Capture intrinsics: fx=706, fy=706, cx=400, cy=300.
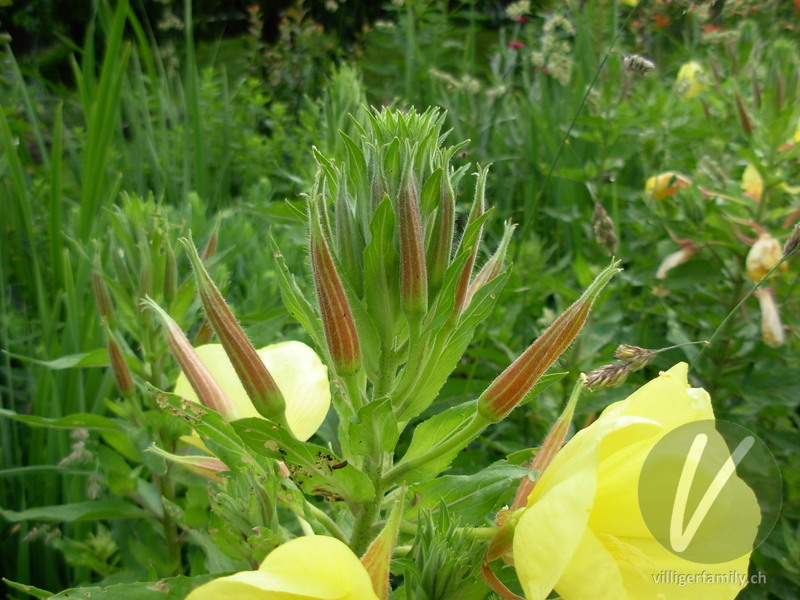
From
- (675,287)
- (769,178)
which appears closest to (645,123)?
(769,178)

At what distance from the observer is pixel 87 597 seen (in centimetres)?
62

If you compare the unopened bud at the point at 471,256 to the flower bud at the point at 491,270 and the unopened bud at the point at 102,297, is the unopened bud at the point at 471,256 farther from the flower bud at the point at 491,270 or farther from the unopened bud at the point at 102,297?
the unopened bud at the point at 102,297

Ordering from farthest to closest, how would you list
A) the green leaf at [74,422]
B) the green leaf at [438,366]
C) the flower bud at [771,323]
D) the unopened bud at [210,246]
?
1. the flower bud at [771,323]
2. the unopened bud at [210,246]
3. the green leaf at [74,422]
4. the green leaf at [438,366]

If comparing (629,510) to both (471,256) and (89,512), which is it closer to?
(471,256)

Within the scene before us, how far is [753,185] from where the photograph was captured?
1.82 metres

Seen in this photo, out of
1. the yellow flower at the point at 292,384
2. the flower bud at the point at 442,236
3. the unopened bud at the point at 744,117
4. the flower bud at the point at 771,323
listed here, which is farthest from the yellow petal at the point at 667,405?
the unopened bud at the point at 744,117

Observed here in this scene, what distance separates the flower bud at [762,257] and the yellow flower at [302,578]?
1.32 metres

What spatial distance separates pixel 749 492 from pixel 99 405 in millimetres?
1276

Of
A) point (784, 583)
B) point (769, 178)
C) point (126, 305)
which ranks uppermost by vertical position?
point (769, 178)

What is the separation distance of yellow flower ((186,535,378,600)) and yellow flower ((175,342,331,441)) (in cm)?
24

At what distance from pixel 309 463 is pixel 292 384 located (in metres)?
0.14

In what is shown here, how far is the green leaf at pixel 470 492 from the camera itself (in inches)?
25.4

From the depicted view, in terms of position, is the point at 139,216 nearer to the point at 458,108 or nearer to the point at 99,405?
the point at 99,405

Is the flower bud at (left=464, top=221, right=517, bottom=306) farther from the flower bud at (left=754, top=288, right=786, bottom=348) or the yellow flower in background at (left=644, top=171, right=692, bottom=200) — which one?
the yellow flower in background at (left=644, top=171, right=692, bottom=200)
